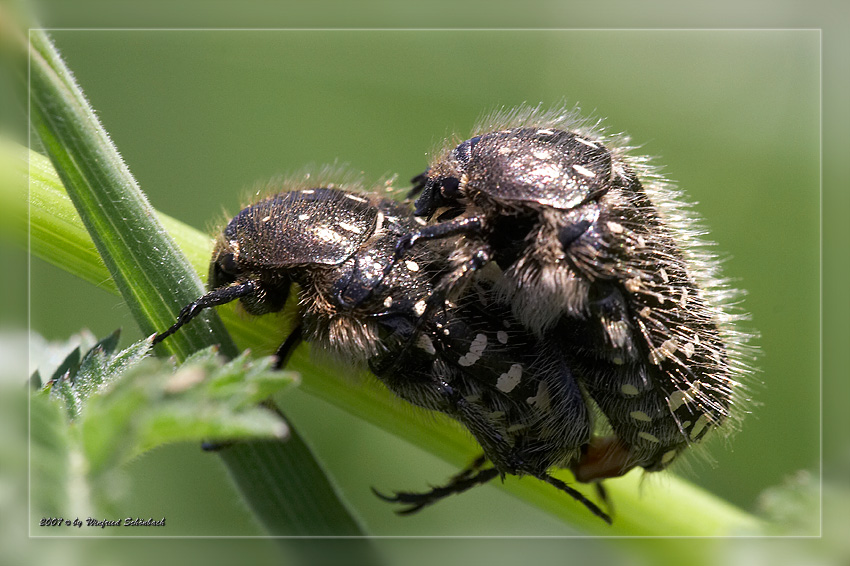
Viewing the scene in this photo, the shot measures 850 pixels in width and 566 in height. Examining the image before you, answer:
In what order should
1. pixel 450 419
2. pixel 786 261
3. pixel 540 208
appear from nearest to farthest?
pixel 540 208
pixel 450 419
pixel 786 261

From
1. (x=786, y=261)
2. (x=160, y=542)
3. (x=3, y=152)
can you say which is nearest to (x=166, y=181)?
(x=3, y=152)

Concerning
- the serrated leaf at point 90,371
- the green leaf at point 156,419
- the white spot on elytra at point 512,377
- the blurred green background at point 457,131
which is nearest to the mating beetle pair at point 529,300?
the white spot on elytra at point 512,377

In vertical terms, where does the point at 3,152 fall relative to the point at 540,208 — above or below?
below

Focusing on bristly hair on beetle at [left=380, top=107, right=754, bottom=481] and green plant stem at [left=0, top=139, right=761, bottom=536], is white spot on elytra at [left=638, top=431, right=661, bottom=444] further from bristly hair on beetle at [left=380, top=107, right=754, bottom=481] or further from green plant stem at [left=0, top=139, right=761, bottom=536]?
green plant stem at [left=0, top=139, right=761, bottom=536]

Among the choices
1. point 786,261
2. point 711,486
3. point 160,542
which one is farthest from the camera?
point 786,261

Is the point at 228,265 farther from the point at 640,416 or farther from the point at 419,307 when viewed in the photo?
the point at 640,416

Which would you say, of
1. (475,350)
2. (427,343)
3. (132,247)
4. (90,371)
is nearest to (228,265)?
(132,247)

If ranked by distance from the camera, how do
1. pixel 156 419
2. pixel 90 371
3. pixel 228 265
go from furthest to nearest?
pixel 228 265 → pixel 90 371 → pixel 156 419

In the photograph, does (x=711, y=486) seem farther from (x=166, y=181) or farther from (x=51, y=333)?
(x=166, y=181)

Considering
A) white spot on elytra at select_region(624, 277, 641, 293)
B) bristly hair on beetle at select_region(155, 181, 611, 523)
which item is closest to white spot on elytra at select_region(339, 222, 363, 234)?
bristly hair on beetle at select_region(155, 181, 611, 523)
